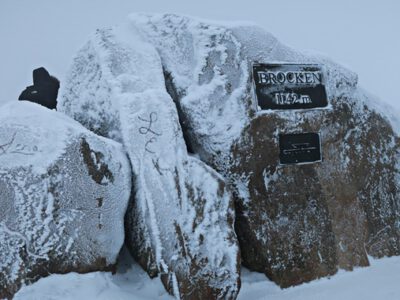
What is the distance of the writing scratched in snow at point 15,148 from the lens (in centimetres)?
228

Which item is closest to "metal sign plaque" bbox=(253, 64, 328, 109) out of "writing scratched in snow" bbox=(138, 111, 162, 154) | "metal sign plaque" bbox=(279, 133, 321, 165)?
"metal sign plaque" bbox=(279, 133, 321, 165)

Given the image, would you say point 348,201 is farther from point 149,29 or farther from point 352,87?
point 149,29

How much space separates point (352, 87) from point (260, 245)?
1572mm

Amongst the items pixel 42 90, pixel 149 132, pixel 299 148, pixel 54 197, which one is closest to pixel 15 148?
pixel 54 197

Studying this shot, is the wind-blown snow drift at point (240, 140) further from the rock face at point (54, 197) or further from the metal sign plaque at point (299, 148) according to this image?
the rock face at point (54, 197)

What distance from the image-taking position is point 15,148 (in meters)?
2.30

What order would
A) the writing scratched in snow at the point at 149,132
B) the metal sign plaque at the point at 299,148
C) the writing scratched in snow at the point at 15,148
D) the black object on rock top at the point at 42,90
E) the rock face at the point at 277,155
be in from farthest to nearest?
the black object on rock top at the point at 42,90, the metal sign plaque at the point at 299,148, the rock face at the point at 277,155, the writing scratched in snow at the point at 149,132, the writing scratched in snow at the point at 15,148

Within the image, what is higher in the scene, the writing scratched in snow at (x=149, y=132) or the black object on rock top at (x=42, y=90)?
the writing scratched in snow at (x=149, y=132)

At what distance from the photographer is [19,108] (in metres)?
2.51

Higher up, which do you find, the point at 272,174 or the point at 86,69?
the point at 86,69

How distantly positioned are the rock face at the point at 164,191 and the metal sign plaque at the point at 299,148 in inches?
24.1

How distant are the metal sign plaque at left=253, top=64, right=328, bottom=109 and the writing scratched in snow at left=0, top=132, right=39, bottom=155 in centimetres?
156

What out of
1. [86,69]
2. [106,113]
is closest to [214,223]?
[106,113]

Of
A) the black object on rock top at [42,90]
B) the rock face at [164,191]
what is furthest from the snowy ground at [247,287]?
the black object on rock top at [42,90]
